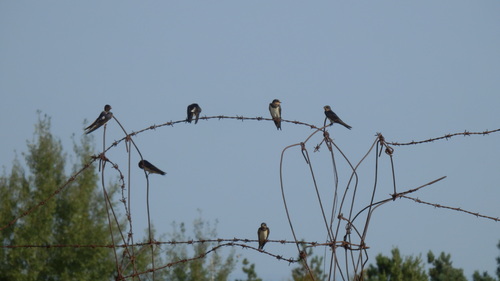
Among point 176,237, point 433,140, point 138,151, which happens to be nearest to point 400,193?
point 433,140

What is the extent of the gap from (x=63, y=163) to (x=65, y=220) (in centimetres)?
213

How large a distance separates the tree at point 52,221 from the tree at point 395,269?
30.2 feet

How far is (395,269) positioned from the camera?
28.2 metres

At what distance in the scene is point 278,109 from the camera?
13.5m

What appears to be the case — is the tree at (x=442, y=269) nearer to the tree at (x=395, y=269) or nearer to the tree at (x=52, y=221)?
the tree at (x=395, y=269)

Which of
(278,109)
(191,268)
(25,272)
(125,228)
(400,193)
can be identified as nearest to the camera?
(400,193)

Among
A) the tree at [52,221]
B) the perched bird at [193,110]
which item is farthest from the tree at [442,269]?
the perched bird at [193,110]

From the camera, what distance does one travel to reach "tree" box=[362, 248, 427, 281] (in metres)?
28.0

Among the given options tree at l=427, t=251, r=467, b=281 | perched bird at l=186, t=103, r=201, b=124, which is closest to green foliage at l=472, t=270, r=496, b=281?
tree at l=427, t=251, r=467, b=281


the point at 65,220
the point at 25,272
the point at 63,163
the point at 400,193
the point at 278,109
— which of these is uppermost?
the point at 63,163

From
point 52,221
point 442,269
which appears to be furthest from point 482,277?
point 52,221

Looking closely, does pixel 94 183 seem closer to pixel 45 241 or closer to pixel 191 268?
pixel 45 241

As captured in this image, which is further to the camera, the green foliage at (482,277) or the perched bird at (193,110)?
the green foliage at (482,277)

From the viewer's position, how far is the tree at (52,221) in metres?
30.8
